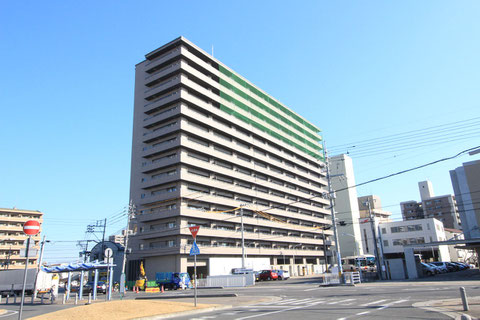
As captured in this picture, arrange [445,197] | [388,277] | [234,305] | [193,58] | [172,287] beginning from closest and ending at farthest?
1. [234,305]
2. [388,277]
3. [172,287]
4. [193,58]
5. [445,197]

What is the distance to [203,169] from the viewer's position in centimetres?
6025

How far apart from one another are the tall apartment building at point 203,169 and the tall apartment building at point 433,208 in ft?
249

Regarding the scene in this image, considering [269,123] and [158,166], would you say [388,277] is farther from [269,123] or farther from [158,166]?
[269,123]

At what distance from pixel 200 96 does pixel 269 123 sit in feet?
78.4

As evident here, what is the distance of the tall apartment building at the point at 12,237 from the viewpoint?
86.1m

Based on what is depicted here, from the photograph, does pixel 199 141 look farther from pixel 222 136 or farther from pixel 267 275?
pixel 267 275

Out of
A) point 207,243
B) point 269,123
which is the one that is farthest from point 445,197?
point 207,243

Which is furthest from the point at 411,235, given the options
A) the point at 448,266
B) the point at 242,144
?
the point at 242,144

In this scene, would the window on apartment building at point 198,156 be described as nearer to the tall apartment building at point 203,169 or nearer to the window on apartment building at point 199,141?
the tall apartment building at point 203,169

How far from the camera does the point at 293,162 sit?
288ft

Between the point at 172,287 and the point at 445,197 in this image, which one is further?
the point at 445,197

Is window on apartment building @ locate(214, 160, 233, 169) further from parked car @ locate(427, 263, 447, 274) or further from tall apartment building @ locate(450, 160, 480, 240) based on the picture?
tall apartment building @ locate(450, 160, 480, 240)

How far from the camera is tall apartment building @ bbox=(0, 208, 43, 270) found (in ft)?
283

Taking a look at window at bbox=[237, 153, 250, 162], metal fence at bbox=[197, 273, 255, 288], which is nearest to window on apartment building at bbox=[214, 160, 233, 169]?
window at bbox=[237, 153, 250, 162]
